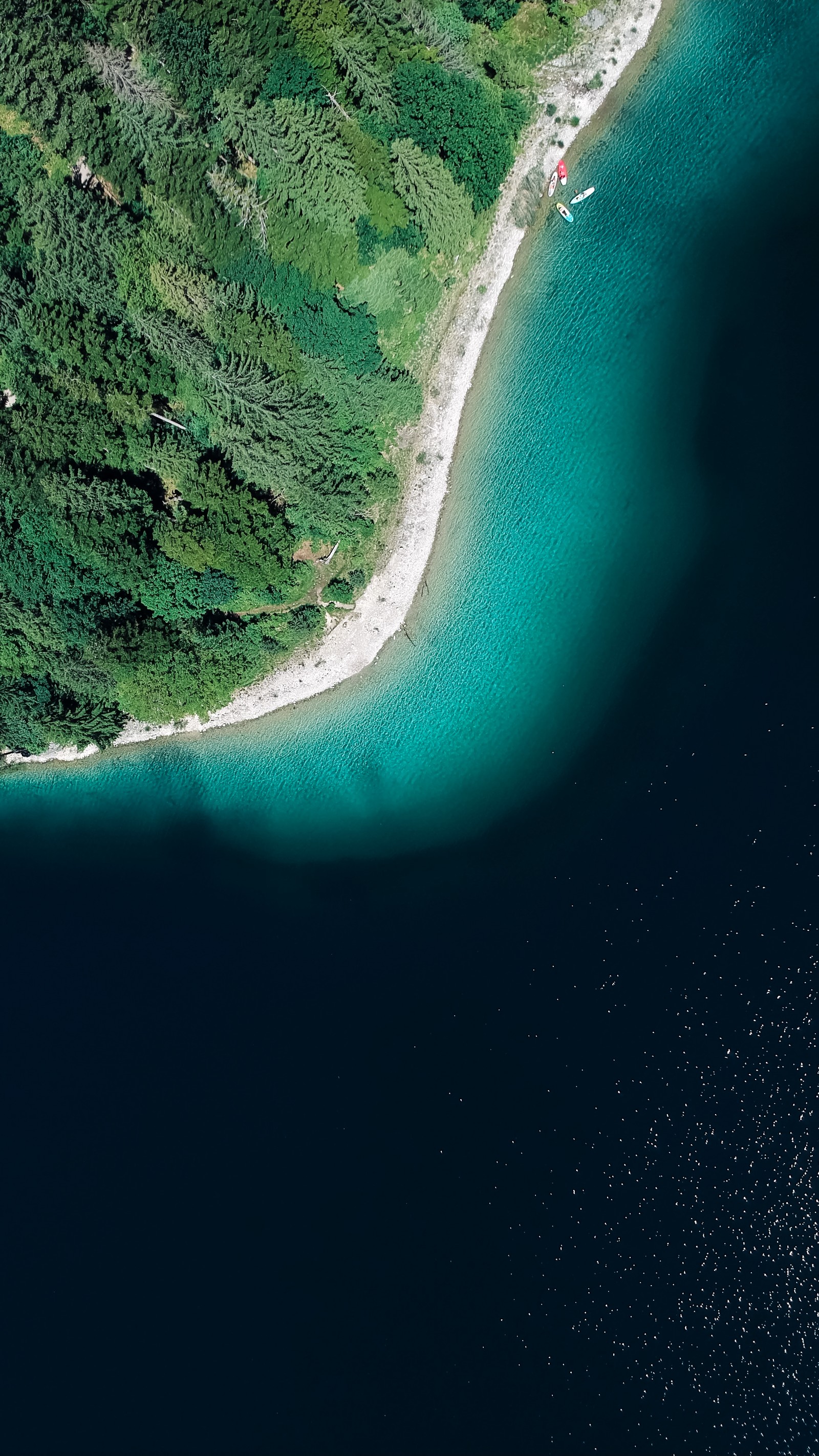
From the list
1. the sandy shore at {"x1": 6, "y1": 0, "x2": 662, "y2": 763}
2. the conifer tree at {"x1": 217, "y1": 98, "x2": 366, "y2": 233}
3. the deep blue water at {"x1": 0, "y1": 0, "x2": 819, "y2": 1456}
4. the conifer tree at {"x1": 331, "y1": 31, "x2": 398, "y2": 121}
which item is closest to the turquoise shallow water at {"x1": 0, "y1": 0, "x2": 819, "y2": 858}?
the deep blue water at {"x1": 0, "y1": 0, "x2": 819, "y2": 1456}

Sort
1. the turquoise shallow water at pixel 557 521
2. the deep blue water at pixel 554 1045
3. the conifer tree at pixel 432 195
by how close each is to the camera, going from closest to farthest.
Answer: the conifer tree at pixel 432 195 < the turquoise shallow water at pixel 557 521 < the deep blue water at pixel 554 1045

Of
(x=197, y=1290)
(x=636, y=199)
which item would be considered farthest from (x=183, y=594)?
(x=197, y=1290)

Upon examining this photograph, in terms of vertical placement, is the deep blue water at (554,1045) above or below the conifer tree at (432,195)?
below

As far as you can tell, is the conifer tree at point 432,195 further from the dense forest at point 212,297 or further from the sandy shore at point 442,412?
the sandy shore at point 442,412

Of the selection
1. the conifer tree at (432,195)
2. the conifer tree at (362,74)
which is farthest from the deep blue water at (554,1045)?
the conifer tree at (362,74)

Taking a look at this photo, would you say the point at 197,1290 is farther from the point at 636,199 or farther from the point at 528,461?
the point at 636,199

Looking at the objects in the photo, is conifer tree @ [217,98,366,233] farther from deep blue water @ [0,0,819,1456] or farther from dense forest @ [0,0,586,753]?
deep blue water @ [0,0,819,1456]
